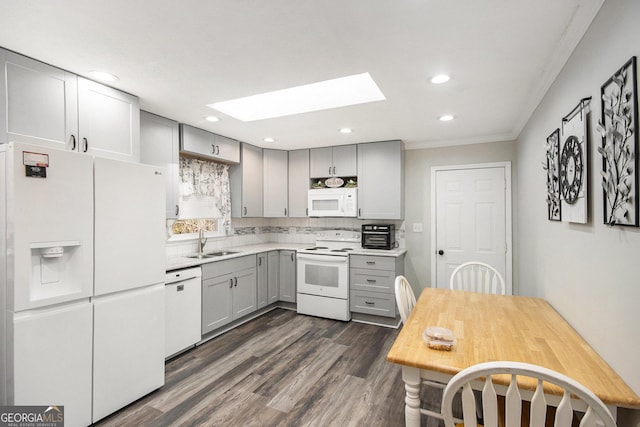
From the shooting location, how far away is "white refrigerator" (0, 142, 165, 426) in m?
1.61

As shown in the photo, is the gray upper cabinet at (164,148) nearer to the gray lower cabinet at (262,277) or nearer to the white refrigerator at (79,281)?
the white refrigerator at (79,281)

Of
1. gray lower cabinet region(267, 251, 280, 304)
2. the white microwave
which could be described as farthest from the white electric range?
→ the white microwave

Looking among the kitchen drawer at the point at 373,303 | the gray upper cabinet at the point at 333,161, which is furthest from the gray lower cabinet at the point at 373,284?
the gray upper cabinet at the point at 333,161

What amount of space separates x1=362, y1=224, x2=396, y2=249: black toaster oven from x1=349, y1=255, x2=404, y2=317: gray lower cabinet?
0.74 ft

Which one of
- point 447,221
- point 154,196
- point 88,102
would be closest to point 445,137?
point 447,221

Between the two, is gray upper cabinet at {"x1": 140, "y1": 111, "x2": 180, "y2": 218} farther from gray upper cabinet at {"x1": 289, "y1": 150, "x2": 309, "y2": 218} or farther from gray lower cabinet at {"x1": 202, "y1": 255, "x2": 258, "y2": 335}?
gray upper cabinet at {"x1": 289, "y1": 150, "x2": 309, "y2": 218}

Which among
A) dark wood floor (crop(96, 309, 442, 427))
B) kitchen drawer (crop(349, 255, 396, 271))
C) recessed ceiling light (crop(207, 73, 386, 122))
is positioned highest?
recessed ceiling light (crop(207, 73, 386, 122))

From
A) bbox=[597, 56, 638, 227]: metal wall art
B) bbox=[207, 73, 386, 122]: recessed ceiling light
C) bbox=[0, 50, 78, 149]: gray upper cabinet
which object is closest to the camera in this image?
bbox=[597, 56, 638, 227]: metal wall art

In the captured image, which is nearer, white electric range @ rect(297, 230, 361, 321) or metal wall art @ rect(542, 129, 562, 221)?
metal wall art @ rect(542, 129, 562, 221)

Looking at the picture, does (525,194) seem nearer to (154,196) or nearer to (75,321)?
(154,196)

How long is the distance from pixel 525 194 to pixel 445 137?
1179 mm

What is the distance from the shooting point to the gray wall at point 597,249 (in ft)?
3.58

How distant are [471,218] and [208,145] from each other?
3.33 metres

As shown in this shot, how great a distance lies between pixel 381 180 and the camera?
13.1ft
